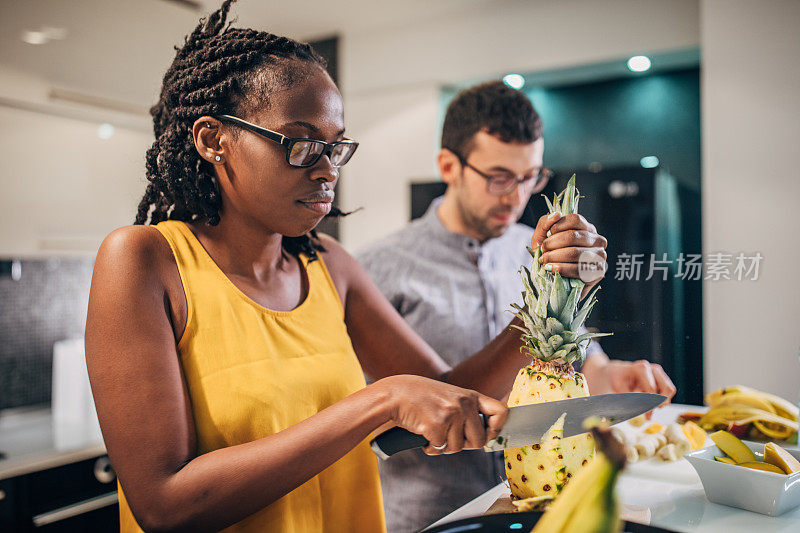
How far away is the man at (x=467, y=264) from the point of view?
1026mm

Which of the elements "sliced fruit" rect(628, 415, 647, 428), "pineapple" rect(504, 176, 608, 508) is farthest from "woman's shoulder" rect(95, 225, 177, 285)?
"sliced fruit" rect(628, 415, 647, 428)

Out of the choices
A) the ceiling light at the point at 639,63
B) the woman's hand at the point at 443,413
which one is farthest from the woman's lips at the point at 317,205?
the ceiling light at the point at 639,63

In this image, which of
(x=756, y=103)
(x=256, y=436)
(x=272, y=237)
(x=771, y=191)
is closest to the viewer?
(x=256, y=436)

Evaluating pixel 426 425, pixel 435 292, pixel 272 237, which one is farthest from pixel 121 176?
pixel 426 425

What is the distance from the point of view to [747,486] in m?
0.77

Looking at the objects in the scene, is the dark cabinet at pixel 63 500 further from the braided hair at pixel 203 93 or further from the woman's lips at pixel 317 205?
the woman's lips at pixel 317 205

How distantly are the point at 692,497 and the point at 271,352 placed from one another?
23.3 inches

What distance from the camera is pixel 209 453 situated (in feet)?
2.23

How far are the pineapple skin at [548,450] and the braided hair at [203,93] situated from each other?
17.9 inches

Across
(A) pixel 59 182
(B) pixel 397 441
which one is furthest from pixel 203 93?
(A) pixel 59 182

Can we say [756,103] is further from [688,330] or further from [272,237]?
[272,237]

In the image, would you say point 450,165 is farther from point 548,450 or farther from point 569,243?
point 548,450

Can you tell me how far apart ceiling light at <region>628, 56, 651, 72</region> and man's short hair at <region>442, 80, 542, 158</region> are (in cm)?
142

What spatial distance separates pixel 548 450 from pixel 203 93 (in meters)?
0.59
